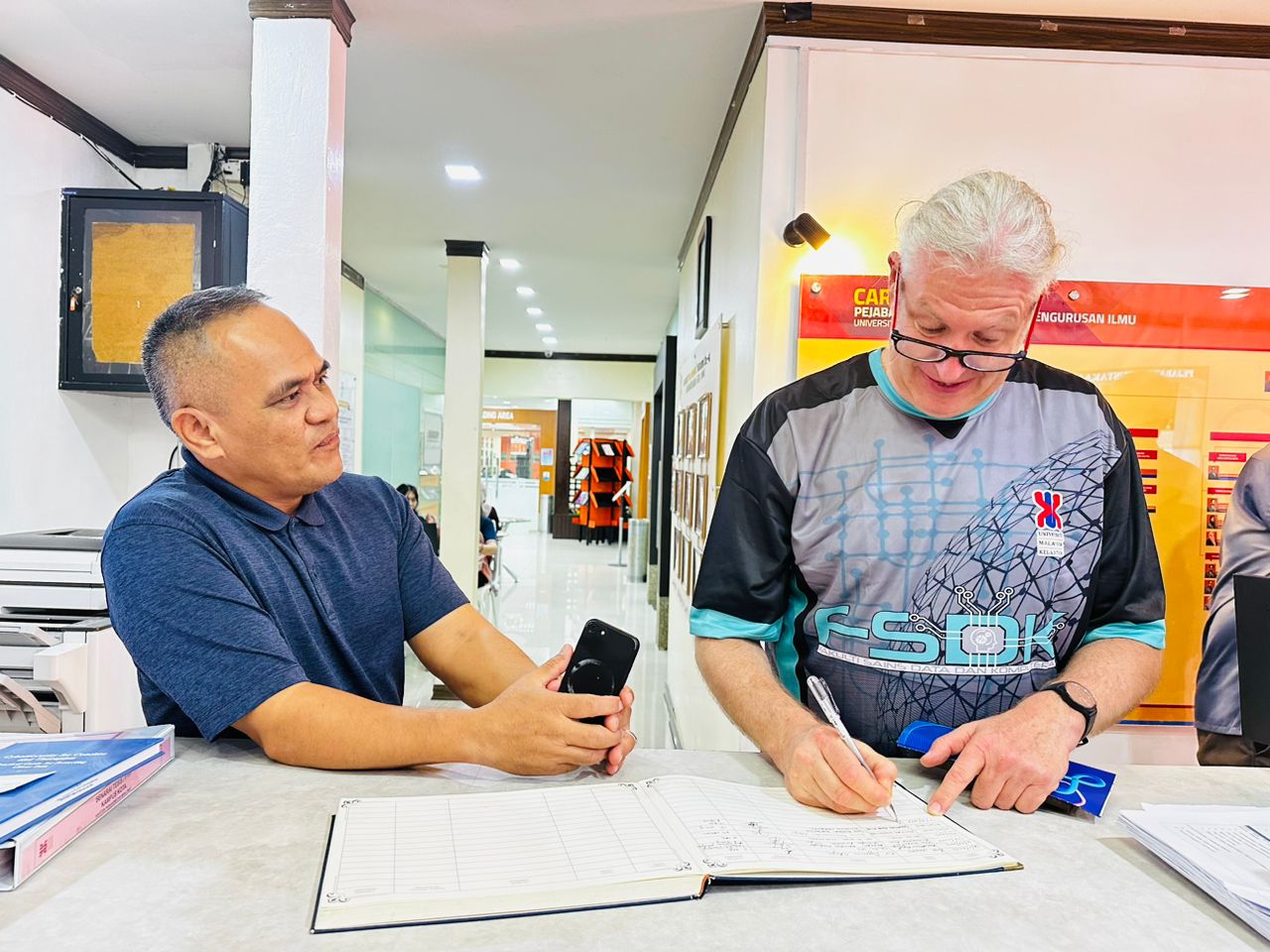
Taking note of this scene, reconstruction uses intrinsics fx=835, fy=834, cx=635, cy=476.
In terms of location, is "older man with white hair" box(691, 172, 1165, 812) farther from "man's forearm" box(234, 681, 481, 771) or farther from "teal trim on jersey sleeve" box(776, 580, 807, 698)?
"man's forearm" box(234, 681, 481, 771)

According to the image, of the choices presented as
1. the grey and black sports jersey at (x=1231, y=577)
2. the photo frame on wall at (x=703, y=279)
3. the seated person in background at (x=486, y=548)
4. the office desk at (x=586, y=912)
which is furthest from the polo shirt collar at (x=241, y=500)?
the seated person in background at (x=486, y=548)

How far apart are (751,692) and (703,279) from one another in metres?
3.75

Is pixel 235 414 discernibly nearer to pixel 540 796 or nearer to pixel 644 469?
pixel 540 796

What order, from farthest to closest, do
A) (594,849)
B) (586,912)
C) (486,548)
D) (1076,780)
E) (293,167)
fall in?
(486,548) < (293,167) < (1076,780) < (594,849) < (586,912)

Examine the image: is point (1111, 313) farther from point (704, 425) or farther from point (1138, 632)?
point (704, 425)

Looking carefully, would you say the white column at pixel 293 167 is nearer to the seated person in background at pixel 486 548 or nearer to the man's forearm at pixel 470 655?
the man's forearm at pixel 470 655

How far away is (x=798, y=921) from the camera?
749 millimetres

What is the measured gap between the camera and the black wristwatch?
45.1 inches

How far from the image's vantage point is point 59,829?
83 centimetres

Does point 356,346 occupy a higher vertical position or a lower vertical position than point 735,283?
higher

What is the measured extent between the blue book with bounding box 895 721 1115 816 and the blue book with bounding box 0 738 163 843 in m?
1.01

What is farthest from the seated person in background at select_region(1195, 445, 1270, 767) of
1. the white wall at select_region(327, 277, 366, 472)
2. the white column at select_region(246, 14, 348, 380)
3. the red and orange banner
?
the white wall at select_region(327, 277, 366, 472)

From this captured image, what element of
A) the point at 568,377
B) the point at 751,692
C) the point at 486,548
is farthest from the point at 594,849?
the point at 568,377

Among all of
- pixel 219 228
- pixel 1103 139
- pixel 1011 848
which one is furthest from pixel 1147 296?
pixel 219 228
